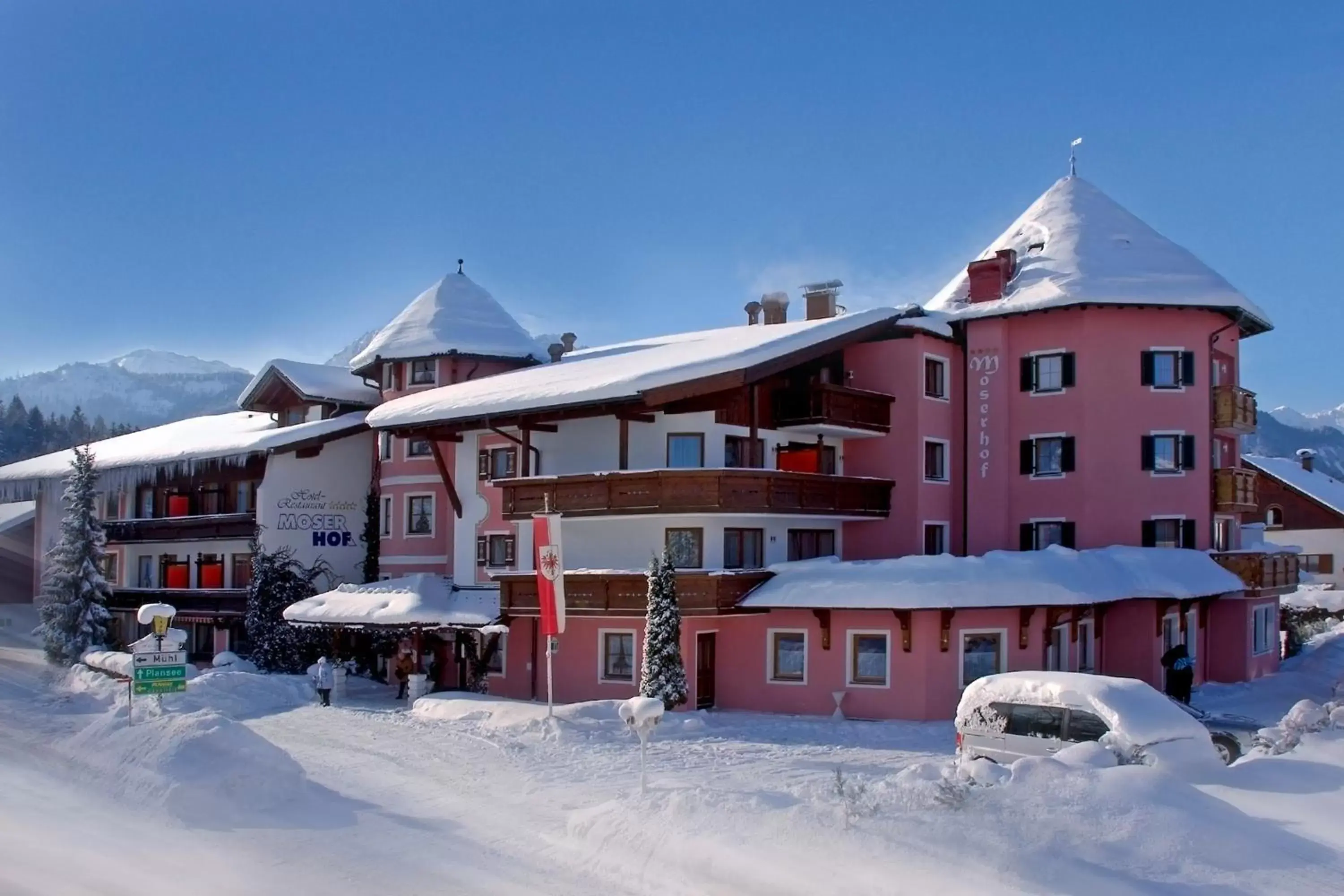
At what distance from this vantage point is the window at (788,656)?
2962cm

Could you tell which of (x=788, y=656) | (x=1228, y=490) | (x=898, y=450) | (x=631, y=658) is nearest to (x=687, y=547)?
(x=631, y=658)

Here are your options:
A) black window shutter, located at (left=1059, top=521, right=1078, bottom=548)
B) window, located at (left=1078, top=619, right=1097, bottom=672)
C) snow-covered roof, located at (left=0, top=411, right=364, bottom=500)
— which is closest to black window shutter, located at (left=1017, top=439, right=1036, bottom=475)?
black window shutter, located at (left=1059, top=521, right=1078, bottom=548)

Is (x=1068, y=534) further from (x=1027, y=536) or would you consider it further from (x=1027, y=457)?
(x=1027, y=457)

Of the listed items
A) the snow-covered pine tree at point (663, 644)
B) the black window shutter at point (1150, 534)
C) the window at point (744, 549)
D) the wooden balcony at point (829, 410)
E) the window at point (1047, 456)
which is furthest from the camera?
the window at point (1047, 456)

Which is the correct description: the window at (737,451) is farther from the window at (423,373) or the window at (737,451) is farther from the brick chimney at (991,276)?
the window at (423,373)

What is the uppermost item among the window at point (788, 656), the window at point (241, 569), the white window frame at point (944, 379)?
the white window frame at point (944, 379)

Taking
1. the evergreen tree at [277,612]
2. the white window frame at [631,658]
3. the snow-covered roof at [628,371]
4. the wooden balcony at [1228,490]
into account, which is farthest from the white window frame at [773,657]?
the evergreen tree at [277,612]

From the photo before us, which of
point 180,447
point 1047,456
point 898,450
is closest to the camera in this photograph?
point 898,450

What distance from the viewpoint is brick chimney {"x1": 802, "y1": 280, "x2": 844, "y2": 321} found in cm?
3934

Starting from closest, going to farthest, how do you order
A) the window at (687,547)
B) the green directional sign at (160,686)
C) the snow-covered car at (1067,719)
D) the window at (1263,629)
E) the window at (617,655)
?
the snow-covered car at (1067,719)
the green directional sign at (160,686)
the window at (687,547)
the window at (617,655)
the window at (1263,629)

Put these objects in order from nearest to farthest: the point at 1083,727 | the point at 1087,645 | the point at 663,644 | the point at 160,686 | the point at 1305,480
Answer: the point at 1083,727 < the point at 160,686 < the point at 663,644 < the point at 1087,645 < the point at 1305,480

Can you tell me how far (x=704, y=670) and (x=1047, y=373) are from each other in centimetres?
1326

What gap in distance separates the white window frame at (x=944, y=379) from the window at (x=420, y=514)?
15658mm

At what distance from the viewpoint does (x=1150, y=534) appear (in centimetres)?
3425
